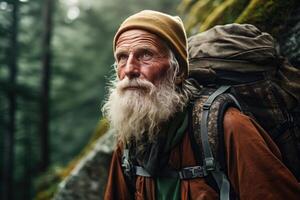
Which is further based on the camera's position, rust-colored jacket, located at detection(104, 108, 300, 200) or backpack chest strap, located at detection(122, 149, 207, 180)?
backpack chest strap, located at detection(122, 149, 207, 180)

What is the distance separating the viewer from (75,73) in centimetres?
2244

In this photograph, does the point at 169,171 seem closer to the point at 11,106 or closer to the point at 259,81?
the point at 259,81

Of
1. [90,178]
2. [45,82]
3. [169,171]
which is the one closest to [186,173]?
[169,171]

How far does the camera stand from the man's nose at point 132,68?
287cm

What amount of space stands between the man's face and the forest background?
1.60m

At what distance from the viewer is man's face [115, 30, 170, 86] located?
2.89m

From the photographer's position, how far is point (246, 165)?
99.9 inches

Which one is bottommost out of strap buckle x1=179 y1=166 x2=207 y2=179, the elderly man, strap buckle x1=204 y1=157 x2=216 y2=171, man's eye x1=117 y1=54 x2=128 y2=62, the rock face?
the rock face

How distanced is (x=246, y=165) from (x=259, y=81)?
0.84m

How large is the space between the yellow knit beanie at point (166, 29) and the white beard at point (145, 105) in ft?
0.57

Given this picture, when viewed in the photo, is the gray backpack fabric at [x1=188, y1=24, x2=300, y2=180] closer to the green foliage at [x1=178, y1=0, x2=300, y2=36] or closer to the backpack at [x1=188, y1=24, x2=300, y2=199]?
the backpack at [x1=188, y1=24, x2=300, y2=199]

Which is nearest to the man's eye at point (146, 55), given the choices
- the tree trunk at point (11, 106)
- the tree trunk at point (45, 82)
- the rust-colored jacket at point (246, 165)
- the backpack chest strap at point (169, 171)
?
the rust-colored jacket at point (246, 165)

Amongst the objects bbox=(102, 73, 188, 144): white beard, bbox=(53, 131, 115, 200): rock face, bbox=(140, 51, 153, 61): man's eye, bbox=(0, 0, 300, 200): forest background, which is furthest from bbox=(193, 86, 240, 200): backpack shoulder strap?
bbox=(53, 131, 115, 200): rock face

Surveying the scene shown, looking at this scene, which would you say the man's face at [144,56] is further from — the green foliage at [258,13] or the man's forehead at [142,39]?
the green foliage at [258,13]
